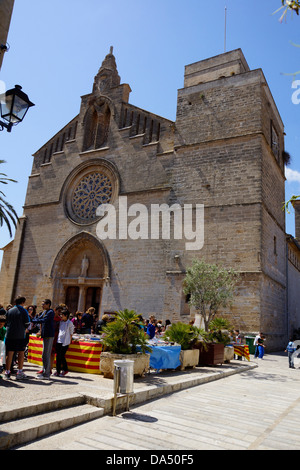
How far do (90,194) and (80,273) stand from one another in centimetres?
463

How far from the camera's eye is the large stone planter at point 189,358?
9.23 m

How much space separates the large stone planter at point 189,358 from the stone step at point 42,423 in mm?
4412

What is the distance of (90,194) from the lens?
20719 mm

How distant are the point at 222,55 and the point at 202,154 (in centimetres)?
713

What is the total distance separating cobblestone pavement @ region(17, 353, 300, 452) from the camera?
397 centimetres

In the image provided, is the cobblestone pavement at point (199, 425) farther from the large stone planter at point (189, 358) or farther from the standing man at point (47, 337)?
the standing man at point (47, 337)

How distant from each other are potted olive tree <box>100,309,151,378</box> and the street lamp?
168 inches

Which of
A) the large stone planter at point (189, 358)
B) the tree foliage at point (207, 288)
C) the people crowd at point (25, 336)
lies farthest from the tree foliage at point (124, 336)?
the tree foliage at point (207, 288)

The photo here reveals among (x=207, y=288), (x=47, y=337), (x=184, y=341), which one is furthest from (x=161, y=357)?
(x=207, y=288)

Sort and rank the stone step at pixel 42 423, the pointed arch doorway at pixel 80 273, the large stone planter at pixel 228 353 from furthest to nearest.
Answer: the pointed arch doorway at pixel 80 273 → the large stone planter at pixel 228 353 → the stone step at pixel 42 423

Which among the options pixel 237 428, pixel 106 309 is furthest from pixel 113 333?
pixel 106 309

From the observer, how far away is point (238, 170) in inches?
640
